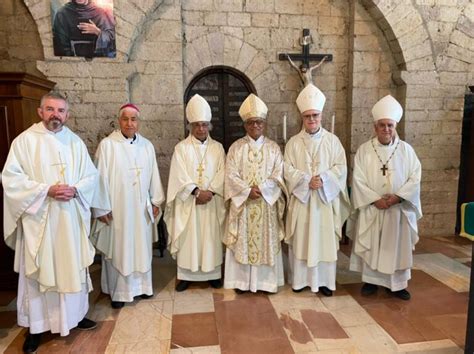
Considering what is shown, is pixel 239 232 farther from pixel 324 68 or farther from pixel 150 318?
pixel 324 68

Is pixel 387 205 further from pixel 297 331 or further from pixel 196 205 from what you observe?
pixel 196 205

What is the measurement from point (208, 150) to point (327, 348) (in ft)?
6.89

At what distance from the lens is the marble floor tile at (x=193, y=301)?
10.9 feet

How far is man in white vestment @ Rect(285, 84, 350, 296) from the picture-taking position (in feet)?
11.4

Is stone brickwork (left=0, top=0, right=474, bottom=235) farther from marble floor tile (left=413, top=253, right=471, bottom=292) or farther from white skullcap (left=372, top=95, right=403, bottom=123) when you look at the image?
white skullcap (left=372, top=95, right=403, bottom=123)

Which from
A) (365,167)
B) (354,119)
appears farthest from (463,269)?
(354,119)

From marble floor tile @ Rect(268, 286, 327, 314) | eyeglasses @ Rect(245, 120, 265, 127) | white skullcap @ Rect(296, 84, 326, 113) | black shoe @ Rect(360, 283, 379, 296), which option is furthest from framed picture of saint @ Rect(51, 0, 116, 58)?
black shoe @ Rect(360, 283, 379, 296)

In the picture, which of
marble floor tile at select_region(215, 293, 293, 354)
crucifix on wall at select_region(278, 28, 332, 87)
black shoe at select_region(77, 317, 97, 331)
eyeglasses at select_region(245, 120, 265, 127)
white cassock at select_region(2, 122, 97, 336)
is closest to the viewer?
white cassock at select_region(2, 122, 97, 336)

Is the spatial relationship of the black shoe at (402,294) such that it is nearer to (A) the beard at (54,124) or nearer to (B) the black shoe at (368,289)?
(B) the black shoe at (368,289)

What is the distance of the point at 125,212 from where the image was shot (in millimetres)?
3375

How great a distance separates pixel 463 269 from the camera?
4.23m

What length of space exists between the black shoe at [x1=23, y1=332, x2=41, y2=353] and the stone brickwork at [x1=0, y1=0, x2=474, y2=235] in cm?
258

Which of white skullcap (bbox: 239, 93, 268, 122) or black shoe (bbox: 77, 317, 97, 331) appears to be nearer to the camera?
black shoe (bbox: 77, 317, 97, 331)

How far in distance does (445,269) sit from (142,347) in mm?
3469
